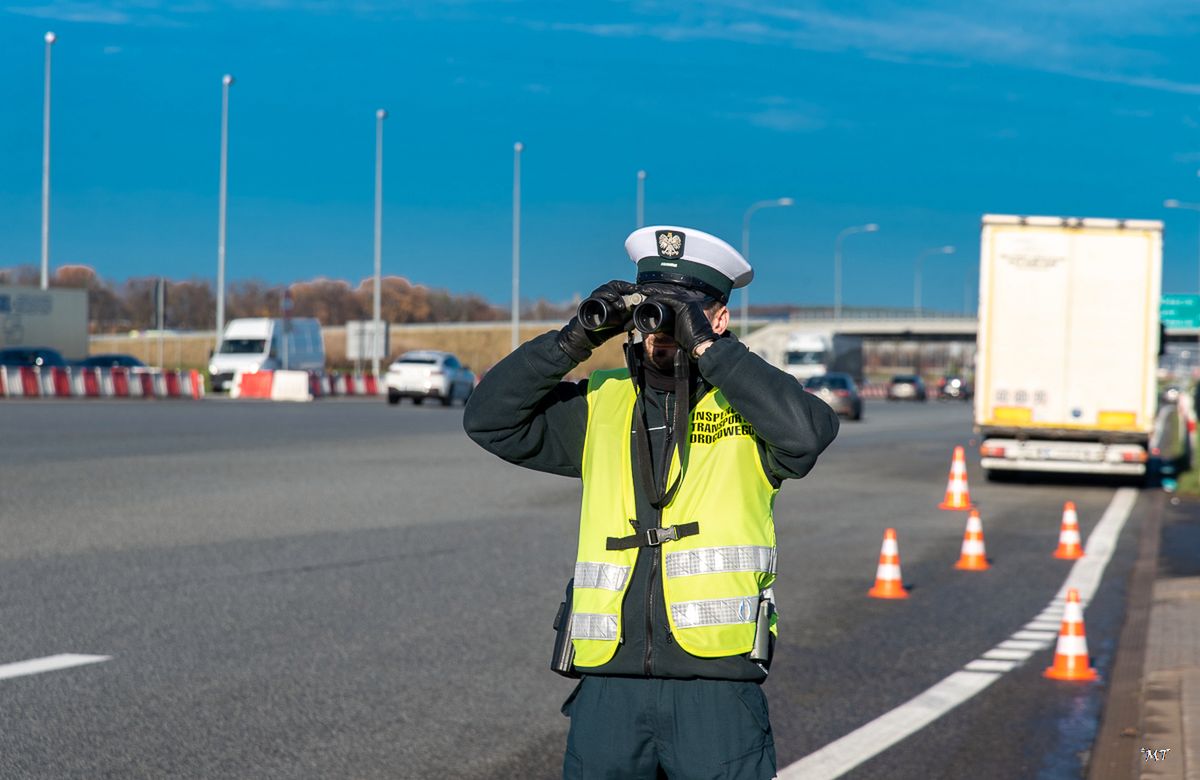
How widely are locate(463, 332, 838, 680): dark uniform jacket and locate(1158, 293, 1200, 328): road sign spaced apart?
175 ft

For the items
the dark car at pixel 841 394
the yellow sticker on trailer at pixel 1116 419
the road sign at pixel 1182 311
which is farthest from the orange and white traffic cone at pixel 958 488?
the road sign at pixel 1182 311

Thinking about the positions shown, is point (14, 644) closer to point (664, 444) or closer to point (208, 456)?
point (664, 444)

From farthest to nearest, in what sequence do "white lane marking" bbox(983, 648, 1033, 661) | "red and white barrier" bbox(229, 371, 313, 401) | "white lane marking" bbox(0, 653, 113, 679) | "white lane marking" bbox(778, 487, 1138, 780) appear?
"red and white barrier" bbox(229, 371, 313, 401)
"white lane marking" bbox(983, 648, 1033, 661)
"white lane marking" bbox(0, 653, 113, 679)
"white lane marking" bbox(778, 487, 1138, 780)

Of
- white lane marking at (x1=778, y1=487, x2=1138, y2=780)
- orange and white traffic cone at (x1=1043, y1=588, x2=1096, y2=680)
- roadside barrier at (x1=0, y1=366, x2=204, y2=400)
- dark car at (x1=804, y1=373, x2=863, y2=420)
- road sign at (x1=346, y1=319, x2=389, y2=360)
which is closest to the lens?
white lane marking at (x1=778, y1=487, x2=1138, y2=780)

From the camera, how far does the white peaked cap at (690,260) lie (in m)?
3.38

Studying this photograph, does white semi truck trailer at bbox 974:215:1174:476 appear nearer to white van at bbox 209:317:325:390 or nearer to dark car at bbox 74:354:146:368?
white van at bbox 209:317:325:390

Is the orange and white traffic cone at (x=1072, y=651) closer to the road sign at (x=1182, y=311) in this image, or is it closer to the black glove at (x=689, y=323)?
the black glove at (x=689, y=323)

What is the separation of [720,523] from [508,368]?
1.96 feet

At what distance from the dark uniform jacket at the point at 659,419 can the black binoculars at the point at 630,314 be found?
0.12 m

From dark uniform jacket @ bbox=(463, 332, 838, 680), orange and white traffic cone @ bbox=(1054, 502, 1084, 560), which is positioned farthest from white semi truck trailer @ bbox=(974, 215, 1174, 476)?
dark uniform jacket @ bbox=(463, 332, 838, 680)

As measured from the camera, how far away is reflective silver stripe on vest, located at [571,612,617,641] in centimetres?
322

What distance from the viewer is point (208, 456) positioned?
21234 millimetres

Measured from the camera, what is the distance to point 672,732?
10.5ft

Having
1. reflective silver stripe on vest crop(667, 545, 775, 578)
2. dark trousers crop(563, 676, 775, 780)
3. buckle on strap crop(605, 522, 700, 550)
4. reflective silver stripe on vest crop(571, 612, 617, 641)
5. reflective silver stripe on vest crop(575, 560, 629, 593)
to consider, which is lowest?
dark trousers crop(563, 676, 775, 780)
